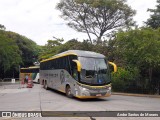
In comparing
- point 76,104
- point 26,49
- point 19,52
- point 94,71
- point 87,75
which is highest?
point 26,49

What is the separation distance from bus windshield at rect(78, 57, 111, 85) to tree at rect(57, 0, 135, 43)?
96.3 ft

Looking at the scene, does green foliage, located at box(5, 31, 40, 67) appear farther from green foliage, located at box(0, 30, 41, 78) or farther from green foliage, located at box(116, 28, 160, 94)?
green foliage, located at box(116, 28, 160, 94)

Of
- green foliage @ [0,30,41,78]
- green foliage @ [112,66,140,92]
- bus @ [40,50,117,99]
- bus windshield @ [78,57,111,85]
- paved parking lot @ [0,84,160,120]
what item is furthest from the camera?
green foliage @ [0,30,41,78]

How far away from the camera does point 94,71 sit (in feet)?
65.5

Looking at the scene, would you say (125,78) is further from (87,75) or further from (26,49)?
(26,49)

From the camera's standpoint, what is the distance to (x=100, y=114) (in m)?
13.2

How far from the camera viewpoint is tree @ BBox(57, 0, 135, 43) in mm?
50031

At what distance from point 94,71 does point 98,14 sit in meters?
31.9

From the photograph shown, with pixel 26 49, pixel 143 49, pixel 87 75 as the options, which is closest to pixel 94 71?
pixel 87 75

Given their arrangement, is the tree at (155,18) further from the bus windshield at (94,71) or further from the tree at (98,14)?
the bus windshield at (94,71)

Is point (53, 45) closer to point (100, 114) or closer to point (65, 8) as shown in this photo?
point (65, 8)

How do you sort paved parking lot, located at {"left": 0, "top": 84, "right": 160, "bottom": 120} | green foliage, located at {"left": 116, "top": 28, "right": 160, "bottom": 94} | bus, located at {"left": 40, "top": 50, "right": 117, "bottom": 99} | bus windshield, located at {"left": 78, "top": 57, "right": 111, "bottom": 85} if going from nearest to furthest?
paved parking lot, located at {"left": 0, "top": 84, "right": 160, "bottom": 120} → bus, located at {"left": 40, "top": 50, "right": 117, "bottom": 99} → bus windshield, located at {"left": 78, "top": 57, "right": 111, "bottom": 85} → green foliage, located at {"left": 116, "top": 28, "right": 160, "bottom": 94}

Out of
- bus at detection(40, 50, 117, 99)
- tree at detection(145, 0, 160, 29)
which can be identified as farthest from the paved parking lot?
tree at detection(145, 0, 160, 29)

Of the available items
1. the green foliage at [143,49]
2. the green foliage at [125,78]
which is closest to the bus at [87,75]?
the green foliage at [143,49]
